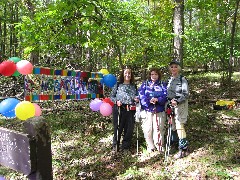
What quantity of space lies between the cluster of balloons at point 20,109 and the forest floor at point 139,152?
1.42 metres

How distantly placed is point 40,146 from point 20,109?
3.22m

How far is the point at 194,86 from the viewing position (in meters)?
16.0

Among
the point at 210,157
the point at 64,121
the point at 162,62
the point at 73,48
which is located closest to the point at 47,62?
the point at 73,48

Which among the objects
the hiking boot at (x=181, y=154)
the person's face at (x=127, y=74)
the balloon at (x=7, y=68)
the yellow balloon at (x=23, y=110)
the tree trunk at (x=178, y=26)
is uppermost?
the tree trunk at (x=178, y=26)

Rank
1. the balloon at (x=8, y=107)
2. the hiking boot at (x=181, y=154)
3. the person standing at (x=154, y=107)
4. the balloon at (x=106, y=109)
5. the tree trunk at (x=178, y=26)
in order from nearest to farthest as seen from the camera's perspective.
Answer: the balloon at (x=8, y=107), the hiking boot at (x=181, y=154), the person standing at (x=154, y=107), the balloon at (x=106, y=109), the tree trunk at (x=178, y=26)

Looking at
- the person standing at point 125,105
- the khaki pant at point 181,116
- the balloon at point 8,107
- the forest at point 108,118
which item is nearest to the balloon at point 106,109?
the person standing at point 125,105

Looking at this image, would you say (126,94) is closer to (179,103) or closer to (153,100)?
(153,100)

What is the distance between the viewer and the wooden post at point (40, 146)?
2373 millimetres

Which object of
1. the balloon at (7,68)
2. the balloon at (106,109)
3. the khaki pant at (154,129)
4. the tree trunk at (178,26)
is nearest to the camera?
the balloon at (7,68)

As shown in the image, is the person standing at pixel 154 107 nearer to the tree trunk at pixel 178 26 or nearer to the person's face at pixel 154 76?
the person's face at pixel 154 76

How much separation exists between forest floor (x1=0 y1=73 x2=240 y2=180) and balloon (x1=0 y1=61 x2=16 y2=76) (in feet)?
7.52

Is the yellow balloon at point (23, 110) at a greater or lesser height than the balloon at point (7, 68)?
lesser

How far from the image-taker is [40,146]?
239 cm

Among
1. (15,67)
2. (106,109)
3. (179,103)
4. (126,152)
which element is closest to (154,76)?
(179,103)
